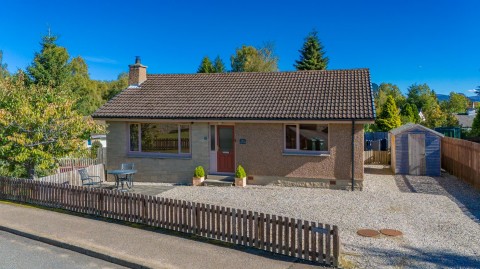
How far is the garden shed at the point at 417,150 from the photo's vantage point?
19797mm

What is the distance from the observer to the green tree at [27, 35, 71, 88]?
37688mm

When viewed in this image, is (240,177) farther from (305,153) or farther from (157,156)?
(157,156)

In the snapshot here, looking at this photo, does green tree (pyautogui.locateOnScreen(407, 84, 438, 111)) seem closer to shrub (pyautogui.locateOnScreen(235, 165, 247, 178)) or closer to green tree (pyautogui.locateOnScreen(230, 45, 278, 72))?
green tree (pyautogui.locateOnScreen(230, 45, 278, 72))

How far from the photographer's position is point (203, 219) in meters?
9.76

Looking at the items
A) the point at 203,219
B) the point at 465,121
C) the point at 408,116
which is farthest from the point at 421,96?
the point at 203,219

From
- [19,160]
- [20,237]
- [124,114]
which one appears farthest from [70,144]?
[20,237]

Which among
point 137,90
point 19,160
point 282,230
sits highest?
point 137,90

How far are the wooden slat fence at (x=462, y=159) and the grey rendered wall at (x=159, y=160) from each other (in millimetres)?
11677

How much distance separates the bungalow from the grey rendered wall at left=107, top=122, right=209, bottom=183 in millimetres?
48

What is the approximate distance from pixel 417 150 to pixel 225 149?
9.98 m

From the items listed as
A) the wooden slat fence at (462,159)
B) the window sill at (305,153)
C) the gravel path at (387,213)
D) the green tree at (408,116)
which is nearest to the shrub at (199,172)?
the gravel path at (387,213)

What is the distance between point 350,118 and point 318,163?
2401mm

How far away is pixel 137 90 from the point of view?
71.4 ft

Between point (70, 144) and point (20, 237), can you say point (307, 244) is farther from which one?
point (70, 144)
